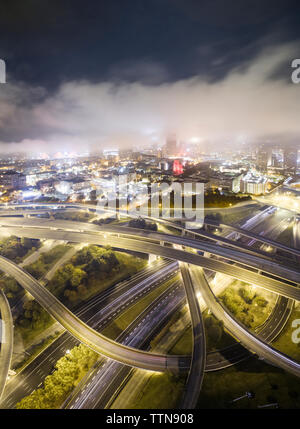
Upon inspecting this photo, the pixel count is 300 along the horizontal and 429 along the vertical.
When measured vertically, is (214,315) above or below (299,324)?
above

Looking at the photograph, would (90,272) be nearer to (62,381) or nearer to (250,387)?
(62,381)

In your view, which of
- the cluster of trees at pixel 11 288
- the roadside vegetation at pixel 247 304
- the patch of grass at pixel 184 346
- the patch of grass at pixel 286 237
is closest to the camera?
the patch of grass at pixel 184 346

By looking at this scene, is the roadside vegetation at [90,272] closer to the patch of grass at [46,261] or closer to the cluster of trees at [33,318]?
the cluster of trees at [33,318]

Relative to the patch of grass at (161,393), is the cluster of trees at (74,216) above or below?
above

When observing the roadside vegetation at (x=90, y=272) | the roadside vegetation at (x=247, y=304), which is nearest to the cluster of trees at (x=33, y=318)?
the roadside vegetation at (x=90, y=272)

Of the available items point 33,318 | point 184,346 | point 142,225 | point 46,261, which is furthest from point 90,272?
point 184,346

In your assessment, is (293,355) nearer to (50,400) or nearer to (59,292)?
(50,400)
